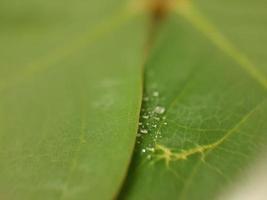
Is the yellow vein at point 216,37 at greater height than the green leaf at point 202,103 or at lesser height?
→ greater

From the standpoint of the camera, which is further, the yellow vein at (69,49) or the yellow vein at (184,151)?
the yellow vein at (69,49)

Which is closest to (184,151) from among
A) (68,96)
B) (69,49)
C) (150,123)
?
(150,123)

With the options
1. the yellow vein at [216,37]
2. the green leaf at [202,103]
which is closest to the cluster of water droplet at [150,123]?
the green leaf at [202,103]

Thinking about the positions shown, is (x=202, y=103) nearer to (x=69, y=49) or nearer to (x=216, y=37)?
(x=216, y=37)

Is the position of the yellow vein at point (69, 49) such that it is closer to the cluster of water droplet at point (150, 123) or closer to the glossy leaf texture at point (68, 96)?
the glossy leaf texture at point (68, 96)

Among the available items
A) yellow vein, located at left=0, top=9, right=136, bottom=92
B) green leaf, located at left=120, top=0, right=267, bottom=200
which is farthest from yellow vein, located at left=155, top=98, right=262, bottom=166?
yellow vein, located at left=0, top=9, right=136, bottom=92

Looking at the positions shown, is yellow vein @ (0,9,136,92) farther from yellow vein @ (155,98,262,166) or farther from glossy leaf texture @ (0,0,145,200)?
yellow vein @ (155,98,262,166)
